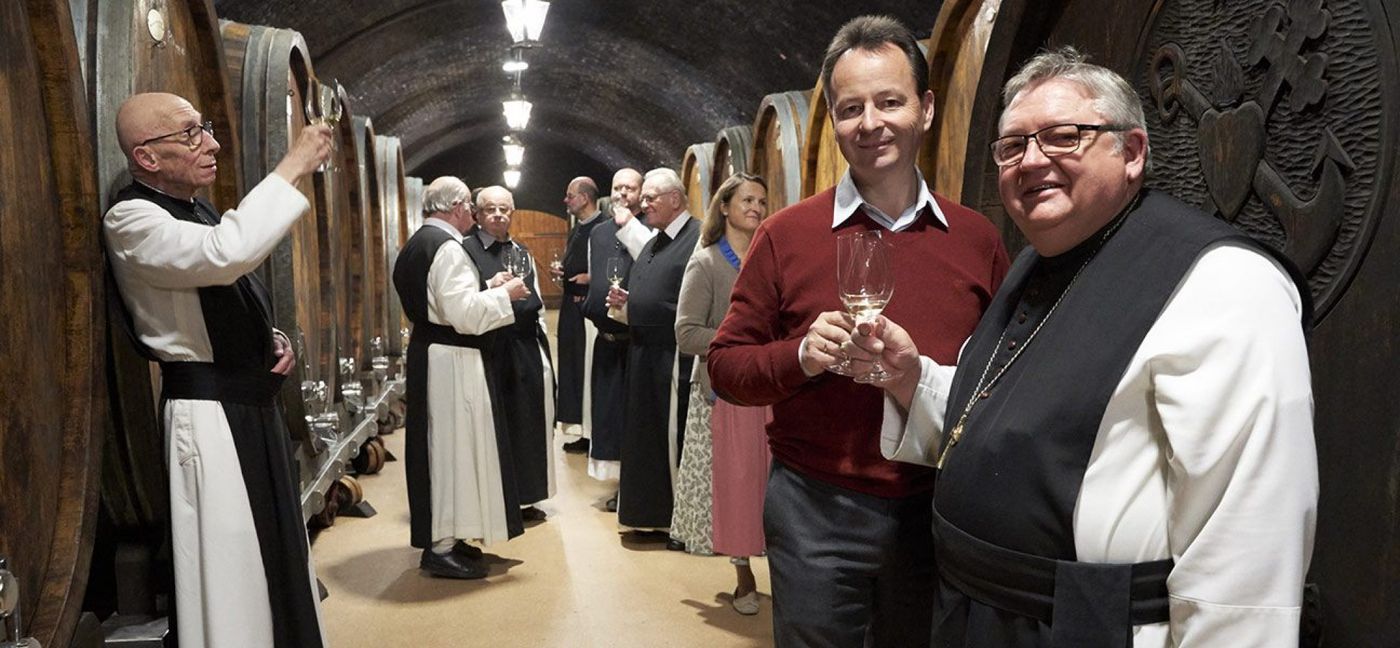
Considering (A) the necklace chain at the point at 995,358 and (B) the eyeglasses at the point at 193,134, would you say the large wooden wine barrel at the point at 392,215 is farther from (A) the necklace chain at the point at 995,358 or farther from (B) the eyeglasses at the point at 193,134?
(A) the necklace chain at the point at 995,358

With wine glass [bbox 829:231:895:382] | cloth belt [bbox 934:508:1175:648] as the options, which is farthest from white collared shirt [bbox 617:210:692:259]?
cloth belt [bbox 934:508:1175:648]

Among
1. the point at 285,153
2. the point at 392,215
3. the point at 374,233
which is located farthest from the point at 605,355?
the point at 285,153

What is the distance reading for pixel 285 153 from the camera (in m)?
3.81

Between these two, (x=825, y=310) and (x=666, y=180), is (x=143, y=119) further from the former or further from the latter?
(x=666, y=180)

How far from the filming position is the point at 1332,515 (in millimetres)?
1428

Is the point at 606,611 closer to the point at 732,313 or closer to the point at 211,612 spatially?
the point at 211,612

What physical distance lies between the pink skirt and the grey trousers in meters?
2.12

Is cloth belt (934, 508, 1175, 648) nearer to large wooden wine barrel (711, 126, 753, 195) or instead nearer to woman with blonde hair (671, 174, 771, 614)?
woman with blonde hair (671, 174, 771, 614)

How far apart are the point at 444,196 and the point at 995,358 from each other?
379 centimetres

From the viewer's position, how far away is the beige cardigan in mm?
4348

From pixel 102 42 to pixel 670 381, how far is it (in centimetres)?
324

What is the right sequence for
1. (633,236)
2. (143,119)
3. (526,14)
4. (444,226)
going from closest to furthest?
(143,119), (444,226), (633,236), (526,14)

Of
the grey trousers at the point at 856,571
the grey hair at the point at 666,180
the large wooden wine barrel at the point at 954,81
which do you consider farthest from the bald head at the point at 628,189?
the grey trousers at the point at 856,571

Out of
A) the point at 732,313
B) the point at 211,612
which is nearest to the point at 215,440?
the point at 211,612
